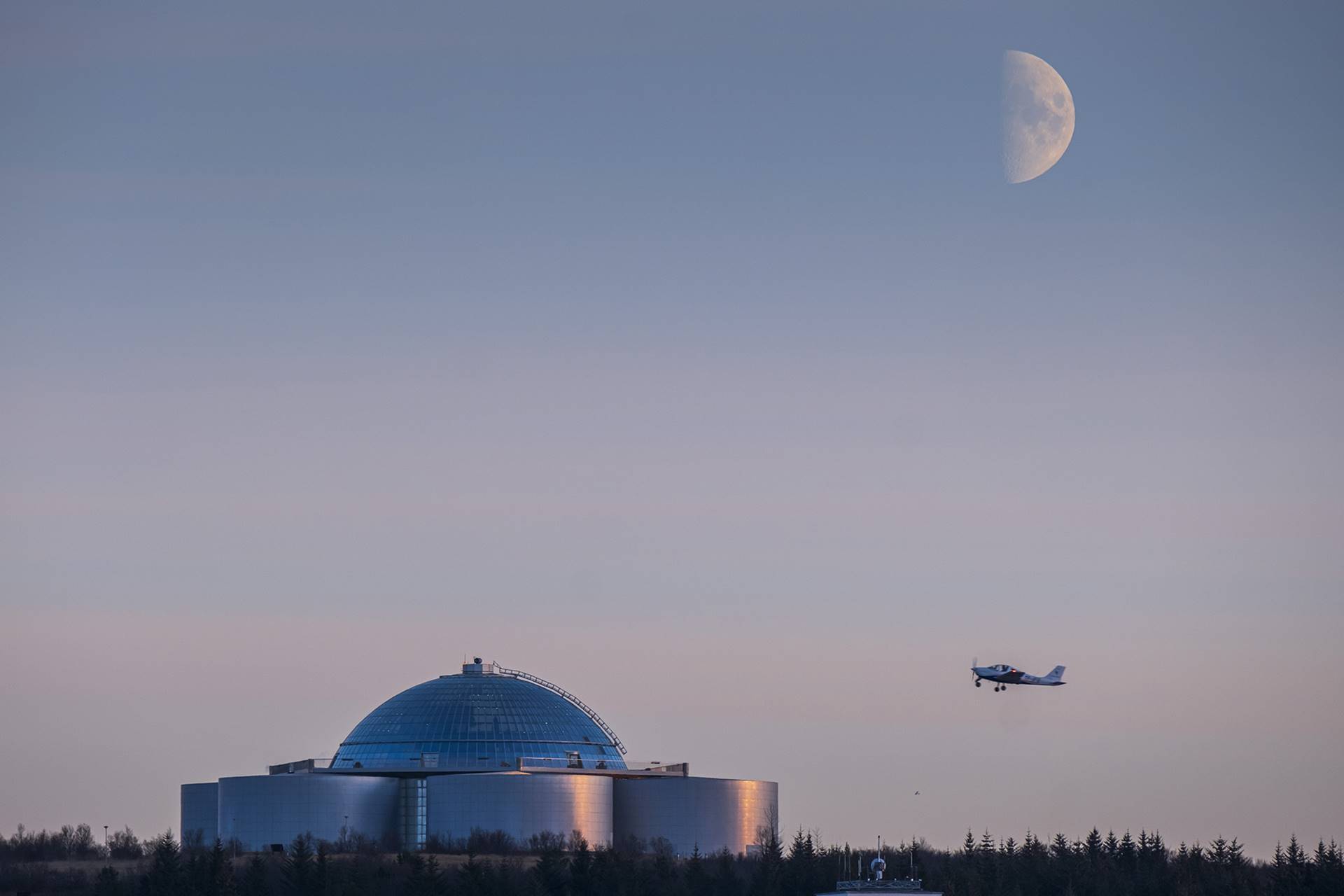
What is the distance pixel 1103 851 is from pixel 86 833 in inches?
3041

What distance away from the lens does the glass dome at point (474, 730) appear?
511 ft

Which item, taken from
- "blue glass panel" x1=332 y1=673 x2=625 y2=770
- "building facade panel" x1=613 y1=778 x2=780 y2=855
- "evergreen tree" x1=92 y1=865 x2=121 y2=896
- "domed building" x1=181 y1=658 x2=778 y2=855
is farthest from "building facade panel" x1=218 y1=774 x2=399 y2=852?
"evergreen tree" x1=92 y1=865 x2=121 y2=896

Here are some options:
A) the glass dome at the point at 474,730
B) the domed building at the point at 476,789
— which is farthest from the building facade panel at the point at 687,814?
the glass dome at the point at 474,730

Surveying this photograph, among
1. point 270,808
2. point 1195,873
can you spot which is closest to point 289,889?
point 270,808

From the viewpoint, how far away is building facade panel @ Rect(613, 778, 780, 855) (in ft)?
496

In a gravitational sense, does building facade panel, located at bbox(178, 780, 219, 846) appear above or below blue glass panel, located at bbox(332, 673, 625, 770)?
below

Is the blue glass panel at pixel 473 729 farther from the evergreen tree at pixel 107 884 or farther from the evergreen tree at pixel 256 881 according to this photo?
the evergreen tree at pixel 107 884

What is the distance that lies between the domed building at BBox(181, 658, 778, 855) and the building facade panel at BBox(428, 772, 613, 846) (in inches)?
3.8

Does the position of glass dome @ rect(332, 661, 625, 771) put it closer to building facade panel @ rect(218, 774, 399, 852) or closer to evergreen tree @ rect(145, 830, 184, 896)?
building facade panel @ rect(218, 774, 399, 852)

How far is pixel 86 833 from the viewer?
160 m

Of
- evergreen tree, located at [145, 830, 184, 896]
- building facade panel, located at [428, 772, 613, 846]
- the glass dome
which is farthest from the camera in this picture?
the glass dome

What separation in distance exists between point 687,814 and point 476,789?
50.2ft

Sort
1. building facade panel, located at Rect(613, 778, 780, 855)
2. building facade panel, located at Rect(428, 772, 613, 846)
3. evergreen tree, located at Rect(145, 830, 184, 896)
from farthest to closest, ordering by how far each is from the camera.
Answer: building facade panel, located at Rect(613, 778, 780, 855) < building facade panel, located at Rect(428, 772, 613, 846) < evergreen tree, located at Rect(145, 830, 184, 896)

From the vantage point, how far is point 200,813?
507 feet
